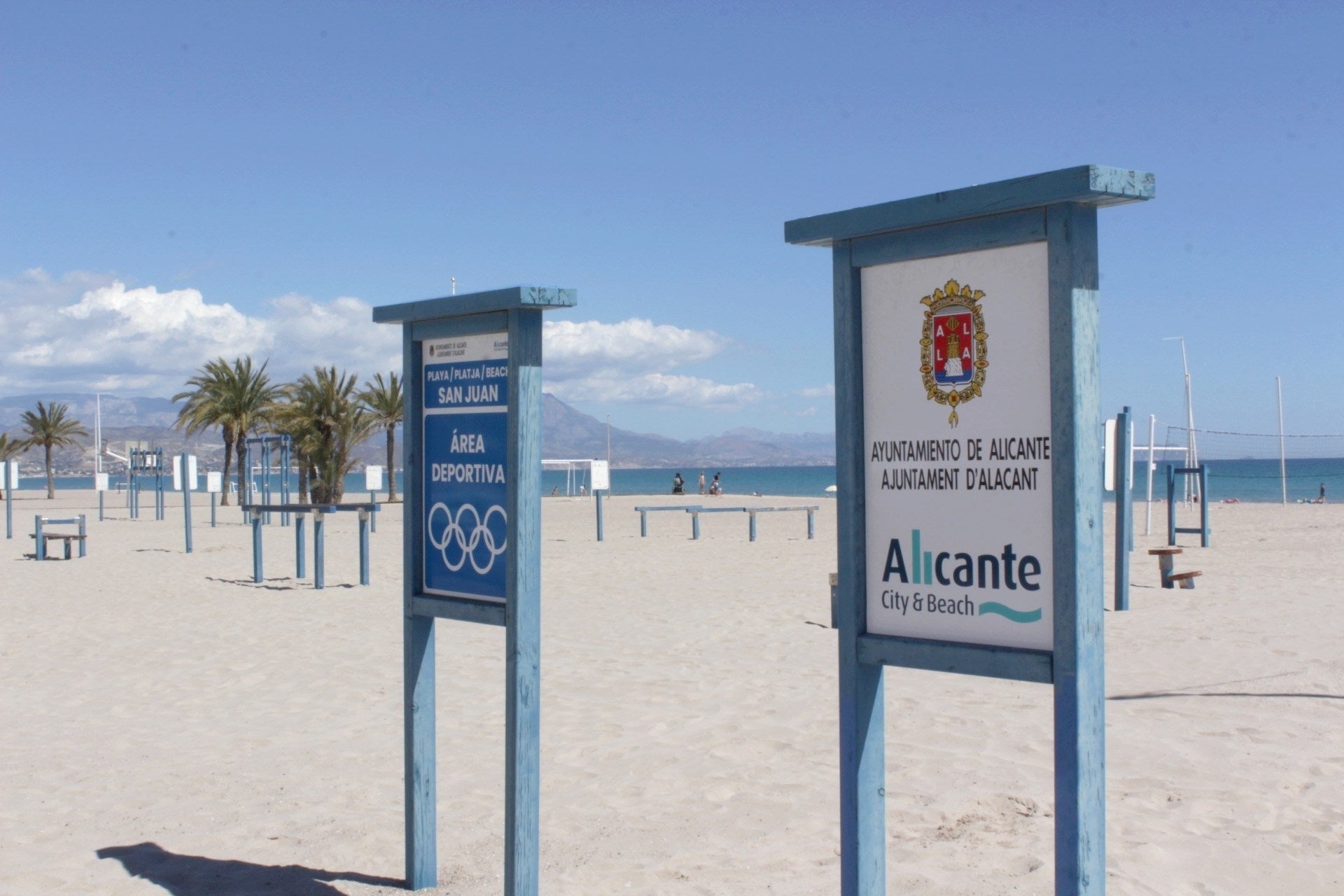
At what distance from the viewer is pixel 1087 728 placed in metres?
2.79

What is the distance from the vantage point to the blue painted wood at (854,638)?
10.5ft

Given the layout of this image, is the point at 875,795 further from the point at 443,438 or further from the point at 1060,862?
the point at 443,438

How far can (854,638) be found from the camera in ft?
10.5

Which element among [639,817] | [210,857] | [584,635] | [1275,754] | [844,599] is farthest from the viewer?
[584,635]

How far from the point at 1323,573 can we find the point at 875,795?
43.0 feet

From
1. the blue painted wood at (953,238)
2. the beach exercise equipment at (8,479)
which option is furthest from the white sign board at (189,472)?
the blue painted wood at (953,238)

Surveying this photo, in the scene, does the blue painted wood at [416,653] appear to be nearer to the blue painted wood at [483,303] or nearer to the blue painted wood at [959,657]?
the blue painted wood at [483,303]

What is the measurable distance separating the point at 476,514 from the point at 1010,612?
1999 millimetres

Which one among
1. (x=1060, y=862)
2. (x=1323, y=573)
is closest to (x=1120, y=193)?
(x=1060, y=862)

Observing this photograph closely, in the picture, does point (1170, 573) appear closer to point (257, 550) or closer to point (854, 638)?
point (257, 550)

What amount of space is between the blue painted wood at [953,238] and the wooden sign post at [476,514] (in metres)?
1.18

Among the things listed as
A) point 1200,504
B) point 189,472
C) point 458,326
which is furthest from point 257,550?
point 1200,504

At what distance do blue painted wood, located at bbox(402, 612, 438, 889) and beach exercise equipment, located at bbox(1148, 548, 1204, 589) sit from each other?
10184mm

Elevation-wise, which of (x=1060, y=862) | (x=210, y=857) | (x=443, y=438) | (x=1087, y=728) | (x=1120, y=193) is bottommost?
(x=210, y=857)
